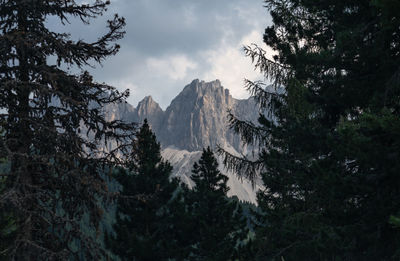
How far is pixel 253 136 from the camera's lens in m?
12.7

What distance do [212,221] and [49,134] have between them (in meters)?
18.4

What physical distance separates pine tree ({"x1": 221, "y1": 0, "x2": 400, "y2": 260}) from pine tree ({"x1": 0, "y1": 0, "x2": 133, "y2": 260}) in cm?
464

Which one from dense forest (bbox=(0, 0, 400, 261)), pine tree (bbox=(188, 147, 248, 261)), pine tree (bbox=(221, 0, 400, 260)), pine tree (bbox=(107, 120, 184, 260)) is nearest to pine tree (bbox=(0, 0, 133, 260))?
dense forest (bbox=(0, 0, 400, 261))

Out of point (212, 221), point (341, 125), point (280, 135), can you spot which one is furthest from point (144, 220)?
point (341, 125)

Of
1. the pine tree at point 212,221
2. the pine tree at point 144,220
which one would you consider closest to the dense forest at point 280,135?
the pine tree at point 144,220

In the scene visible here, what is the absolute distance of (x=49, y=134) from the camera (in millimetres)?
7824

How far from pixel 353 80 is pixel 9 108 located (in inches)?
298

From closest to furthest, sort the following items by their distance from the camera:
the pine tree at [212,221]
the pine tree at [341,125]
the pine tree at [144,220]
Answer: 1. the pine tree at [341,125]
2. the pine tree at [144,220]
3. the pine tree at [212,221]

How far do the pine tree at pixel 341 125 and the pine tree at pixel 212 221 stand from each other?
12.1 m

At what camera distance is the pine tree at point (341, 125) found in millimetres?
6084

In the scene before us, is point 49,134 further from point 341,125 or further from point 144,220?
point 144,220

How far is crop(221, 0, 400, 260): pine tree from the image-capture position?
240 inches

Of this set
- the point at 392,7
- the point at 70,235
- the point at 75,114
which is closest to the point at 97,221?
the point at 70,235

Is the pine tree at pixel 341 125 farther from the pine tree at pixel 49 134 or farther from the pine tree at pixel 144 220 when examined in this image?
the pine tree at pixel 144 220
